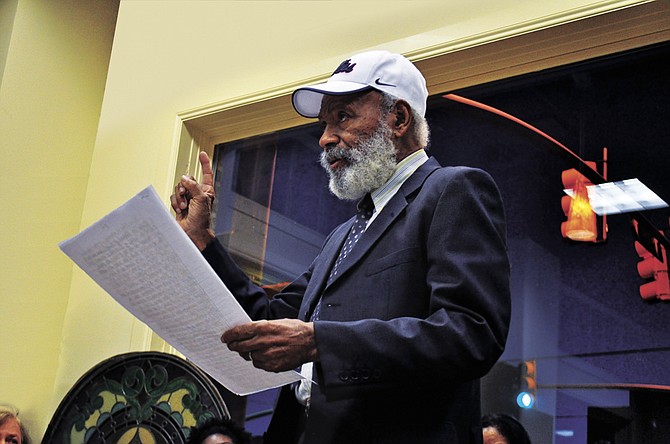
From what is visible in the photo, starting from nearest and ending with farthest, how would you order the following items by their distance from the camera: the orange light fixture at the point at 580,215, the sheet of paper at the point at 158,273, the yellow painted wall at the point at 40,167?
the sheet of paper at the point at 158,273 < the orange light fixture at the point at 580,215 < the yellow painted wall at the point at 40,167

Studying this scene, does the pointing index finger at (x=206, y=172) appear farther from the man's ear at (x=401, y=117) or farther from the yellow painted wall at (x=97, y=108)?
the yellow painted wall at (x=97, y=108)

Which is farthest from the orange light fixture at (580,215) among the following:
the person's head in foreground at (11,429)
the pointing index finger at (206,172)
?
the person's head in foreground at (11,429)

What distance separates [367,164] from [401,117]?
0.15 meters

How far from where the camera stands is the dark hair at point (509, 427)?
→ 323cm

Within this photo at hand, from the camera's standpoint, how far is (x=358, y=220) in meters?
2.00

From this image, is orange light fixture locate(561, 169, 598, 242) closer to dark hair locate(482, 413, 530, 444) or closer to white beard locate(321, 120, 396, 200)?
dark hair locate(482, 413, 530, 444)

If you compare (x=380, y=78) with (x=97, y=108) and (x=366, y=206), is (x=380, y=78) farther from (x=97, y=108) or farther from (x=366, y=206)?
(x=97, y=108)

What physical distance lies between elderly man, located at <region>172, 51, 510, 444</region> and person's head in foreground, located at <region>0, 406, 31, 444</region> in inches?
82.3

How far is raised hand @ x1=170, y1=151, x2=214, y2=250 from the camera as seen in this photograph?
2047 millimetres

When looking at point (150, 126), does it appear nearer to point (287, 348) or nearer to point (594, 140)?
point (594, 140)

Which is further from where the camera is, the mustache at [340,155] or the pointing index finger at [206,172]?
the pointing index finger at [206,172]

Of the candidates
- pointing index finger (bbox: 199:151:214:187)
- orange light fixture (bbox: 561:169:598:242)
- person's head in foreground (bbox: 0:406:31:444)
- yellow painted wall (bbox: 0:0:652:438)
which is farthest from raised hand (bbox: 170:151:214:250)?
person's head in foreground (bbox: 0:406:31:444)

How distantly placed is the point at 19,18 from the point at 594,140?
2.85 metres

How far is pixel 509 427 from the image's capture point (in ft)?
10.8
